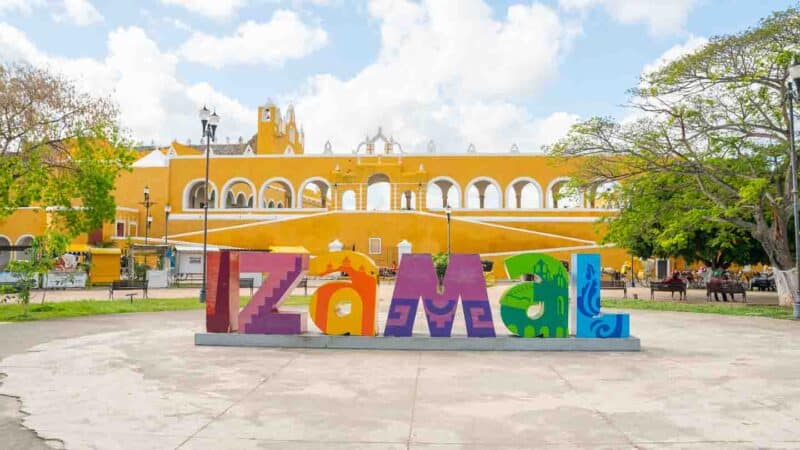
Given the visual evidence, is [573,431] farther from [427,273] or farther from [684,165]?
[684,165]

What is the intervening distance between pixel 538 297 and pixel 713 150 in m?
11.6

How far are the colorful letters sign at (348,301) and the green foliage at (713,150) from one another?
10.8 metres

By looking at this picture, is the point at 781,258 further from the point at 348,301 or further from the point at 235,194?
the point at 235,194

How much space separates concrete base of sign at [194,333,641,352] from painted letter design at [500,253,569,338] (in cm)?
19

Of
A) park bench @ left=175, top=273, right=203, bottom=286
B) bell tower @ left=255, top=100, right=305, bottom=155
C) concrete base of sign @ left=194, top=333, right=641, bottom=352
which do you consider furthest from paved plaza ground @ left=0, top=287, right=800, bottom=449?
bell tower @ left=255, top=100, right=305, bottom=155

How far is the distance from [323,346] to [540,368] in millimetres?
3267

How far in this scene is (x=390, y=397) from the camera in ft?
19.9

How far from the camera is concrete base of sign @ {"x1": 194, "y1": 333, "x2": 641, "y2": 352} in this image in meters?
9.26

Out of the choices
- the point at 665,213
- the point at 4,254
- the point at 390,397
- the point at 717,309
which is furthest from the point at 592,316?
the point at 4,254

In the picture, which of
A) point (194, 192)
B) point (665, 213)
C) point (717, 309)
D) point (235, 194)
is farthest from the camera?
point (235, 194)

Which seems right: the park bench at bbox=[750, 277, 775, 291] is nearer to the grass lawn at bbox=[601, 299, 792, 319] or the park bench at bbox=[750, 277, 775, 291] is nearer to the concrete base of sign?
the grass lawn at bbox=[601, 299, 792, 319]

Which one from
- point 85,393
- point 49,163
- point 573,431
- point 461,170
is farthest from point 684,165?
point 461,170

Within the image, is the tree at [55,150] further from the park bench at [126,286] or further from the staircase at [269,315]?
the staircase at [269,315]

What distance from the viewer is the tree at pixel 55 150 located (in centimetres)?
1669
